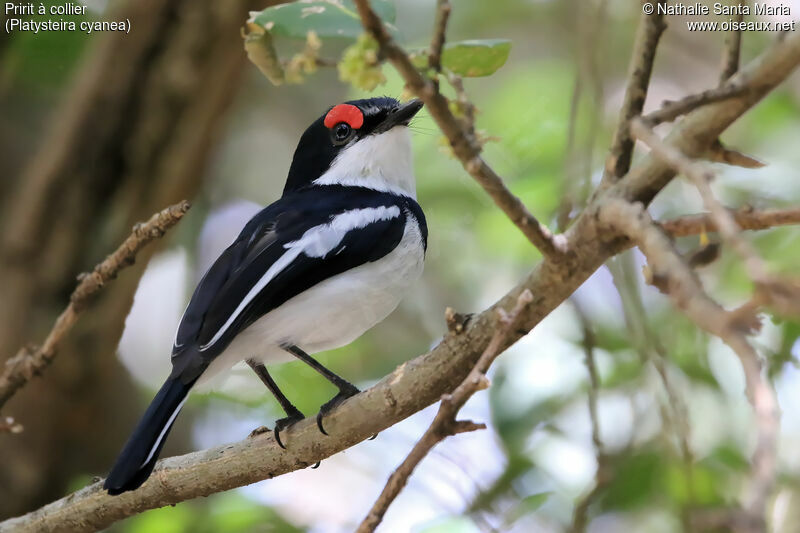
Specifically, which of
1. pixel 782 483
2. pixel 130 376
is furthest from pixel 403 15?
pixel 782 483

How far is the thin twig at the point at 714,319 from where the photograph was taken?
861mm

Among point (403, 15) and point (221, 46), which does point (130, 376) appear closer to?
point (221, 46)

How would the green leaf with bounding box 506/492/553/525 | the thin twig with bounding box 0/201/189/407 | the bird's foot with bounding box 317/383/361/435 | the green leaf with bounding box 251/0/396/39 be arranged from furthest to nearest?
the green leaf with bounding box 506/492/553/525, the bird's foot with bounding box 317/383/361/435, the thin twig with bounding box 0/201/189/407, the green leaf with bounding box 251/0/396/39

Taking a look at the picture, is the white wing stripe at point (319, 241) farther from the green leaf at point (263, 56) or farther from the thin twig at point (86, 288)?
the green leaf at point (263, 56)

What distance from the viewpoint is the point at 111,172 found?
4117 millimetres

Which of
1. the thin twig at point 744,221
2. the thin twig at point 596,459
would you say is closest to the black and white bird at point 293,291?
the thin twig at point 596,459

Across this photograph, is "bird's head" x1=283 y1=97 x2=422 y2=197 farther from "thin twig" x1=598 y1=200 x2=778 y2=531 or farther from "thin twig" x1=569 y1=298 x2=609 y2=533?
"thin twig" x1=598 y1=200 x2=778 y2=531

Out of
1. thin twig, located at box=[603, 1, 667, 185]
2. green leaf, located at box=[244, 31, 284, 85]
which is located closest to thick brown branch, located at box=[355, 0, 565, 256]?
thin twig, located at box=[603, 1, 667, 185]

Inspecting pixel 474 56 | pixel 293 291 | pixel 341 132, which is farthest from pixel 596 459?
pixel 341 132

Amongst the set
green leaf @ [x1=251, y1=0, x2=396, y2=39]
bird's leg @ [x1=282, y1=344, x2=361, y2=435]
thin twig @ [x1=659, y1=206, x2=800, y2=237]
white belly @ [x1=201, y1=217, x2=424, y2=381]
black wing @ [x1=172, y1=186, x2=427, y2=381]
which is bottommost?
bird's leg @ [x1=282, y1=344, x2=361, y2=435]

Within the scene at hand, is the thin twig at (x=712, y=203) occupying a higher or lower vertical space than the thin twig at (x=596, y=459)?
higher

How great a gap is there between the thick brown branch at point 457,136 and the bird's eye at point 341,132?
192 centimetres

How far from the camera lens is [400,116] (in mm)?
3424

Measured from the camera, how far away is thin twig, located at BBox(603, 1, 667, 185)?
1.84 m
